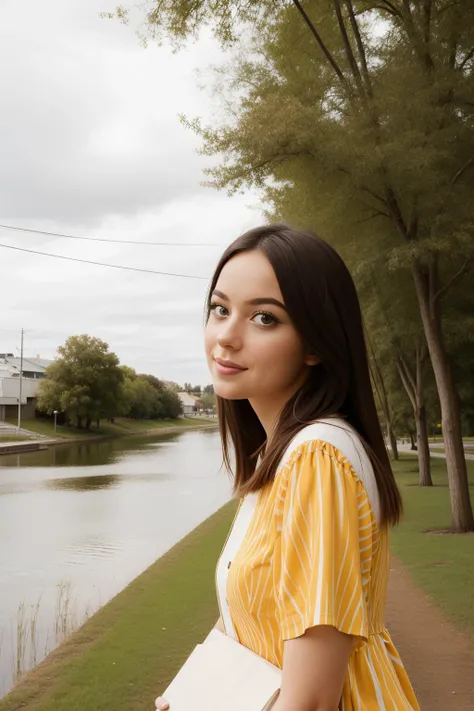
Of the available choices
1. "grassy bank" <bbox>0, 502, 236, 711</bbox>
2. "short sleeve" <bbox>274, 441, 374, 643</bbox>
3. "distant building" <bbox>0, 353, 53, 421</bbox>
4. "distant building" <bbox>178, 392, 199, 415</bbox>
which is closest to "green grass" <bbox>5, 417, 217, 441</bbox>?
"distant building" <bbox>0, 353, 53, 421</bbox>

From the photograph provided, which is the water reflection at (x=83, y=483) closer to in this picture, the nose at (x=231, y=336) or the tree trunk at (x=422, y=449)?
the tree trunk at (x=422, y=449)

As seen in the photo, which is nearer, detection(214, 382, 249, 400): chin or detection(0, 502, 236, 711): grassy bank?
detection(214, 382, 249, 400): chin

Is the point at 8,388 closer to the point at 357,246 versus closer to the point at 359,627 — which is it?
the point at 357,246

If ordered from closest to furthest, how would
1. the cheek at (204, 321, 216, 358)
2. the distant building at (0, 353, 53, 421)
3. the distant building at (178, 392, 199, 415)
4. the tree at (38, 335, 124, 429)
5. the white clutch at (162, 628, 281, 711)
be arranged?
the white clutch at (162, 628, 281, 711) → the cheek at (204, 321, 216, 358) → the tree at (38, 335, 124, 429) → the distant building at (0, 353, 53, 421) → the distant building at (178, 392, 199, 415)

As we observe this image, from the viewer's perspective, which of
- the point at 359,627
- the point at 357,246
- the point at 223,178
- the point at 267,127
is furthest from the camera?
the point at 357,246

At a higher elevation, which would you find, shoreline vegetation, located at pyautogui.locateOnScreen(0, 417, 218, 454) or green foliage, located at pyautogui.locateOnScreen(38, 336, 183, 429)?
green foliage, located at pyautogui.locateOnScreen(38, 336, 183, 429)

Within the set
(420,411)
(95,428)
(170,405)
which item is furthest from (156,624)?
(170,405)

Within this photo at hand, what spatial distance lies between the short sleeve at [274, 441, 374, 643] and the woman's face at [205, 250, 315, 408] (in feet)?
0.81

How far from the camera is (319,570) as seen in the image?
1126 millimetres

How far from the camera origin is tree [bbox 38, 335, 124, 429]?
2645 inches

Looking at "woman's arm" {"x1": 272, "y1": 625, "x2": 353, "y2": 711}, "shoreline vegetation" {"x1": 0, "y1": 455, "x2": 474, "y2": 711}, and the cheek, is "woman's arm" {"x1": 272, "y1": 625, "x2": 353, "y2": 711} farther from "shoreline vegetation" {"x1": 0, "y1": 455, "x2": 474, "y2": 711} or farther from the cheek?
"shoreline vegetation" {"x1": 0, "y1": 455, "x2": 474, "y2": 711}

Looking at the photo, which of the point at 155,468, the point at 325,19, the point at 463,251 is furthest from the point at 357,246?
the point at 155,468

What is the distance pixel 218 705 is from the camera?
4.10ft

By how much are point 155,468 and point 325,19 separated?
22126 mm
